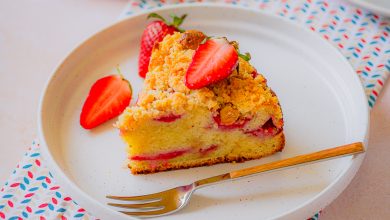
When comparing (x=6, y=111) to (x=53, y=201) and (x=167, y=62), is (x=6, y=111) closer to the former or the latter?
(x=53, y=201)

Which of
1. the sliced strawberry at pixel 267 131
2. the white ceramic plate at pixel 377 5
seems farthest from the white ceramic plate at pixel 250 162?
the white ceramic plate at pixel 377 5

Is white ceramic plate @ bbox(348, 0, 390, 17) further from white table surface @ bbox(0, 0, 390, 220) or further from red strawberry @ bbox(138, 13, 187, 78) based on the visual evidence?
red strawberry @ bbox(138, 13, 187, 78)

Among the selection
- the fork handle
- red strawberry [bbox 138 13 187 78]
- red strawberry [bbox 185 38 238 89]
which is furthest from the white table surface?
red strawberry [bbox 185 38 238 89]

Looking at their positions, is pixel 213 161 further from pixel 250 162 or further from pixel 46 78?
pixel 46 78

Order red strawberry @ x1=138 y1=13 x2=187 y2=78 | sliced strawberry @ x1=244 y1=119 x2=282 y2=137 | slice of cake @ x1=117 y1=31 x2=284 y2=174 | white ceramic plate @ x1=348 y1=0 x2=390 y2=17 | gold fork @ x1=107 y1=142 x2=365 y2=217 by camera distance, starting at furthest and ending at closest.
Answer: white ceramic plate @ x1=348 y1=0 x2=390 y2=17 < red strawberry @ x1=138 y1=13 x2=187 y2=78 < sliced strawberry @ x1=244 y1=119 x2=282 y2=137 < slice of cake @ x1=117 y1=31 x2=284 y2=174 < gold fork @ x1=107 y1=142 x2=365 y2=217

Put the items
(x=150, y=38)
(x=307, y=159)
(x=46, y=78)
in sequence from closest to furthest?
(x=307, y=159)
(x=150, y=38)
(x=46, y=78)

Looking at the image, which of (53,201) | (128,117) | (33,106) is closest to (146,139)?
(128,117)

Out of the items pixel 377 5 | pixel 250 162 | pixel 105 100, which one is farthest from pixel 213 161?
pixel 377 5
